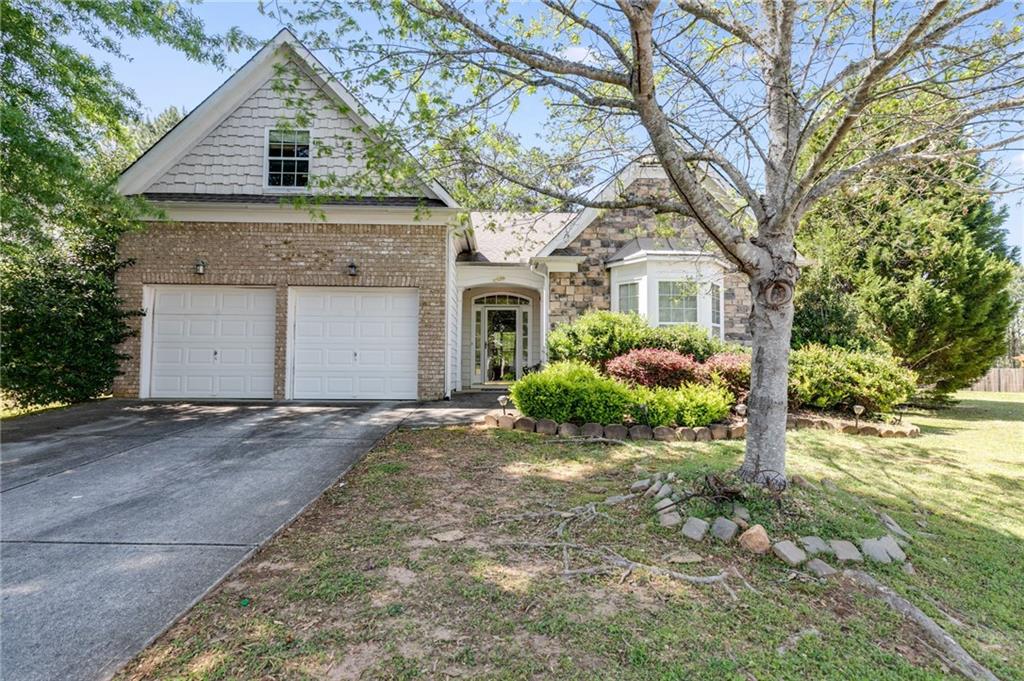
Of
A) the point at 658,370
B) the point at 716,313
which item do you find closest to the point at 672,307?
the point at 716,313

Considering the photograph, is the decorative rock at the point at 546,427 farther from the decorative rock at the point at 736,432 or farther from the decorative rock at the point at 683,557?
the decorative rock at the point at 683,557

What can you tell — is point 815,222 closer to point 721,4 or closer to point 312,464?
point 721,4

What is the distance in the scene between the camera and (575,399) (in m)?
7.14

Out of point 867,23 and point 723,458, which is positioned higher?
point 867,23

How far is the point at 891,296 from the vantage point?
11.0 meters

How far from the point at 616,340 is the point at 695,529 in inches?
247

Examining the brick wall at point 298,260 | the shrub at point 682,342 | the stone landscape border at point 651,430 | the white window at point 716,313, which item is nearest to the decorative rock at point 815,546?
the stone landscape border at point 651,430

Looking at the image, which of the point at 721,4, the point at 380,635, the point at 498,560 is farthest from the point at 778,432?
the point at 721,4

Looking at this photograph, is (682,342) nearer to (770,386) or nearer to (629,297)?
(629,297)

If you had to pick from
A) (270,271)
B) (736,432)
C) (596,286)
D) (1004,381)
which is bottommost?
(736,432)

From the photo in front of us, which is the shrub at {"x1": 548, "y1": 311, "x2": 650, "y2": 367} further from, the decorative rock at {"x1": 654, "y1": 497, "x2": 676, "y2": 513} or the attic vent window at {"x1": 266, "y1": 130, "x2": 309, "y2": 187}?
the attic vent window at {"x1": 266, "y1": 130, "x2": 309, "y2": 187}

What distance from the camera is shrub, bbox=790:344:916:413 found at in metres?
8.28

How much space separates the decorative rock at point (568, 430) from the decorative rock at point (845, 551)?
12.4 ft

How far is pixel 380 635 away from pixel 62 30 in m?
8.94
